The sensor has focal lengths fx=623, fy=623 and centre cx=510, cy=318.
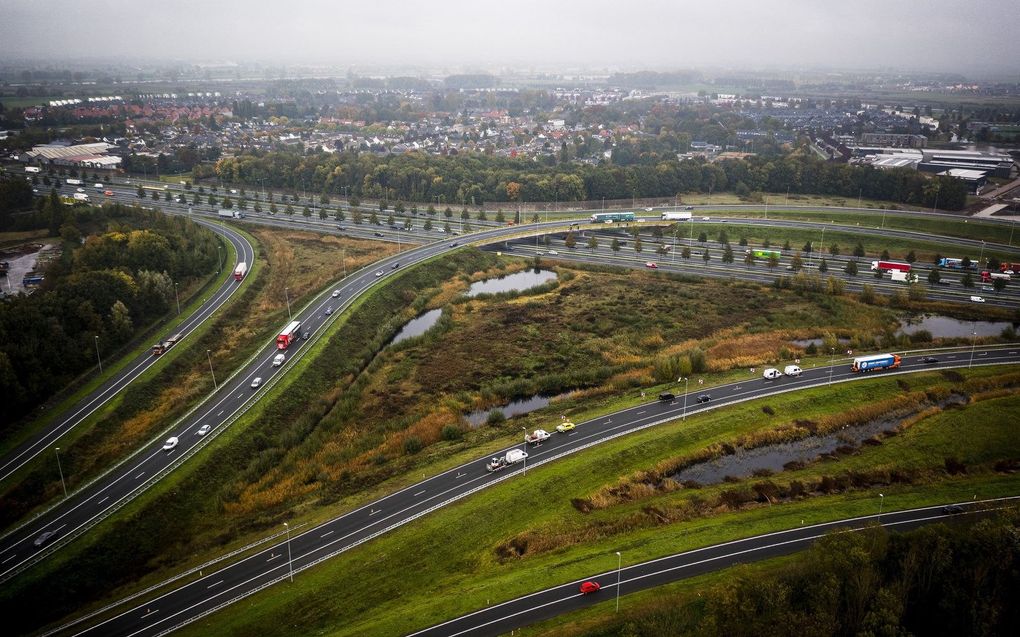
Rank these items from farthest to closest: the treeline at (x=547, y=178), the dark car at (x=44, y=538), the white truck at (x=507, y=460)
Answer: the treeline at (x=547, y=178) < the white truck at (x=507, y=460) < the dark car at (x=44, y=538)

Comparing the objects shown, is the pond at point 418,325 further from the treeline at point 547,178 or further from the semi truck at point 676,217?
the semi truck at point 676,217

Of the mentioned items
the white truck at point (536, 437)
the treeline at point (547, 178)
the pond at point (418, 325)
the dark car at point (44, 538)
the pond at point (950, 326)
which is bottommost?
the dark car at point (44, 538)

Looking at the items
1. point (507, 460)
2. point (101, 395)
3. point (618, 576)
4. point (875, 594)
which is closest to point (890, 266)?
point (507, 460)

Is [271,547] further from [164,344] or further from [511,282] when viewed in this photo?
[511,282]

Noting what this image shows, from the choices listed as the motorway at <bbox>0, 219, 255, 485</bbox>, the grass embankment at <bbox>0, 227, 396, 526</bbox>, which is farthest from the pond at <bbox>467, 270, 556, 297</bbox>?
the motorway at <bbox>0, 219, 255, 485</bbox>

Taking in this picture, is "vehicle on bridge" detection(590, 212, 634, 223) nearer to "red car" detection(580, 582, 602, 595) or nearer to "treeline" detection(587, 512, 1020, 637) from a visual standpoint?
"treeline" detection(587, 512, 1020, 637)

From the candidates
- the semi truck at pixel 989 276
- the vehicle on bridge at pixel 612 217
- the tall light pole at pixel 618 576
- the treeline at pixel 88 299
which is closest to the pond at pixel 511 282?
the vehicle on bridge at pixel 612 217

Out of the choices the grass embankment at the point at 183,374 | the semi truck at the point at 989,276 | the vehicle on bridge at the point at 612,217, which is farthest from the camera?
the vehicle on bridge at the point at 612,217
